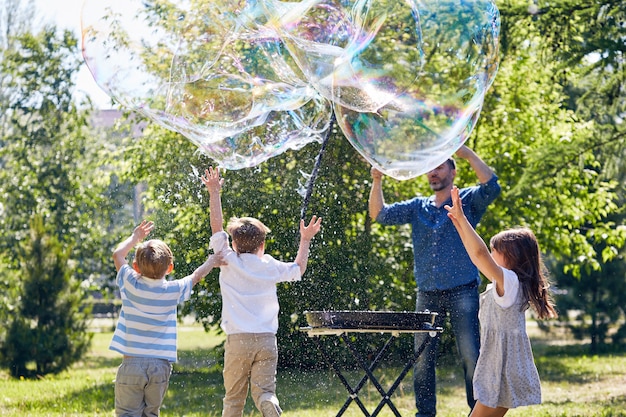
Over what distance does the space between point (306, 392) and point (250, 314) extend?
160 inches

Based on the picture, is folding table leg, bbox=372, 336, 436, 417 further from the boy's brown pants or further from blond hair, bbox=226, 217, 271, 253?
blond hair, bbox=226, 217, 271, 253

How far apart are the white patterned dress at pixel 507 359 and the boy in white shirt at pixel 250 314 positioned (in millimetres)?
1012

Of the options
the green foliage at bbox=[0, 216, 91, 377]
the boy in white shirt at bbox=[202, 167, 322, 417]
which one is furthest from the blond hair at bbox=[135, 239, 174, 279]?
the green foliage at bbox=[0, 216, 91, 377]

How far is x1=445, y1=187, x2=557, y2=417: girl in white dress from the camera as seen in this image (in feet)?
14.0

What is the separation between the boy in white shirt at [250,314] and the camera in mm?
4609

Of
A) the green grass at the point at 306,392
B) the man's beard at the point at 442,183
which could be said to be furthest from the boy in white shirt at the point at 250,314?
the green grass at the point at 306,392

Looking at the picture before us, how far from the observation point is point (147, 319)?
15.1 ft

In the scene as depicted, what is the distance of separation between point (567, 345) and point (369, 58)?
41.1 feet

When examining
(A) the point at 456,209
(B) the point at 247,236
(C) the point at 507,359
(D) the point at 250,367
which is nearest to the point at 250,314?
(D) the point at 250,367

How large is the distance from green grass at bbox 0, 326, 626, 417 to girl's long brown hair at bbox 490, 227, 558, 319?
8.94 ft

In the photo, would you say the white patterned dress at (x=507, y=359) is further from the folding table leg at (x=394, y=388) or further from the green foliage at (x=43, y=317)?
the green foliage at (x=43, y=317)

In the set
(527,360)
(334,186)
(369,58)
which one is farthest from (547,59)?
(527,360)

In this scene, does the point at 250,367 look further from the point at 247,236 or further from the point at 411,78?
the point at 411,78

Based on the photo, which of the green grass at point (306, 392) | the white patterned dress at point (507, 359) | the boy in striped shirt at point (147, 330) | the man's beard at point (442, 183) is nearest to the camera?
the white patterned dress at point (507, 359)
